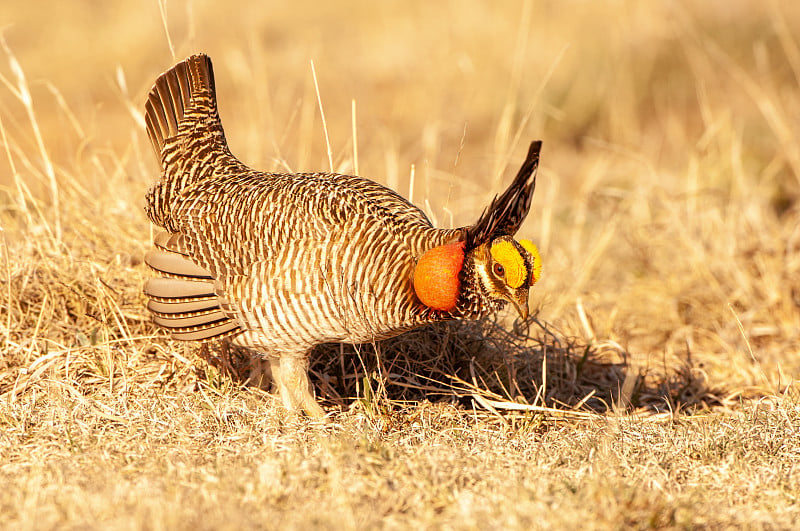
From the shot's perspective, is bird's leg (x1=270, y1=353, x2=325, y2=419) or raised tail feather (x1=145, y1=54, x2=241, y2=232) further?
raised tail feather (x1=145, y1=54, x2=241, y2=232)

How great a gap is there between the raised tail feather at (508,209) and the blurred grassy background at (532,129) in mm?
655

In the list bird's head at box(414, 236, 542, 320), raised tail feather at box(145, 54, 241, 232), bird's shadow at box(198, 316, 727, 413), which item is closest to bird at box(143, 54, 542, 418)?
bird's head at box(414, 236, 542, 320)

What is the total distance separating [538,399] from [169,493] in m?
1.83

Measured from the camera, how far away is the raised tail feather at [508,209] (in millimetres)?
3135

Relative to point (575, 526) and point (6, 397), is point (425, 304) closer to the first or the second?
point (575, 526)

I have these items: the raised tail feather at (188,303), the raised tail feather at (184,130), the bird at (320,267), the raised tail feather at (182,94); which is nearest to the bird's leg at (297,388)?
the bird at (320,267)

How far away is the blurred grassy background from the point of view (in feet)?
15.5

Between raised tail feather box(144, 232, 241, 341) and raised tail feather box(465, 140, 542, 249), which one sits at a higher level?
raised tail feather box(465, 140, 542, 249)

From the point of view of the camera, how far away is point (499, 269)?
10.4ft

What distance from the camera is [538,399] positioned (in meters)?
3.93

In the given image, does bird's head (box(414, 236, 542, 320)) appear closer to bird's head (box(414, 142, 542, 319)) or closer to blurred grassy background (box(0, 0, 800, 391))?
bird's head (box(414, 142, 542, 319))

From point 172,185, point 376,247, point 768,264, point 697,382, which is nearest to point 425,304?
point 376,247

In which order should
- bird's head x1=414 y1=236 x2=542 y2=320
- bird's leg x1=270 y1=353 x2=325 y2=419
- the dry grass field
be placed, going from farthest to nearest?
bird's leg x1=270 y1=353 x2=325 y2=419
bird's head x1=414 y1=236 x2=542 y2=320
the dry grass field

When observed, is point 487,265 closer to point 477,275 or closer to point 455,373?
point 477,275
